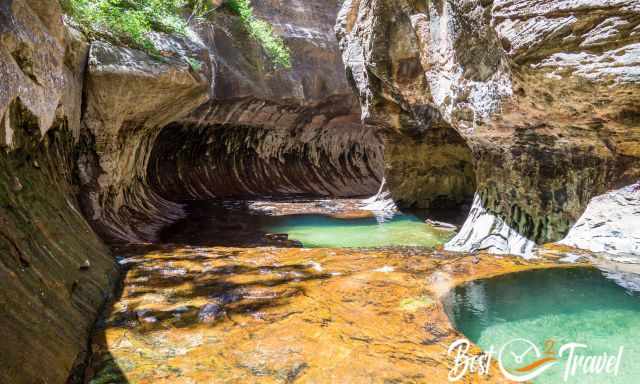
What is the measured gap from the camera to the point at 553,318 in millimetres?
3119

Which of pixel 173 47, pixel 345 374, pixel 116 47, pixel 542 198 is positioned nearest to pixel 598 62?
pixel 542 198

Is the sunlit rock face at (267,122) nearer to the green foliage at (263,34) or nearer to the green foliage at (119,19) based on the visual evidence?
the green foliage at (263,34)

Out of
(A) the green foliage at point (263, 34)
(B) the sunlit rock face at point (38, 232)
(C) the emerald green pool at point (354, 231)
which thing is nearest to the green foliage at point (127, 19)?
(B) the sunlit rock face at point (38, 232)

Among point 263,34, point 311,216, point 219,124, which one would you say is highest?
point 263,34

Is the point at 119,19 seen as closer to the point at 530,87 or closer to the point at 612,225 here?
the point at 530,87

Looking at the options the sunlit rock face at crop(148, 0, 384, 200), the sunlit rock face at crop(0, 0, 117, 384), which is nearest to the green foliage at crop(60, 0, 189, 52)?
the sunlit rock face at crop(0, 0, 117, 384)

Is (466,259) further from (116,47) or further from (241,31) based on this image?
(241,31)

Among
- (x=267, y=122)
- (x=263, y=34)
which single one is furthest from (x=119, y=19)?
(x=267, y=122)

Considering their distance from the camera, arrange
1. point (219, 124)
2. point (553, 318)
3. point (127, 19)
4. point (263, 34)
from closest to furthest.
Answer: point (553, 318) → point (127, 19) → point (263, 34) → point (219, 124)

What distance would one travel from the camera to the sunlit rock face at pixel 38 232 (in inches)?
90.7

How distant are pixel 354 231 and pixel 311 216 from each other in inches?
78.5

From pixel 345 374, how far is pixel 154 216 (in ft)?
25.8

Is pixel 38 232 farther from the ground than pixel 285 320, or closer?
farther from the ground

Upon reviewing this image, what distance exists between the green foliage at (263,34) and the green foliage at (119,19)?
585 centimetres
